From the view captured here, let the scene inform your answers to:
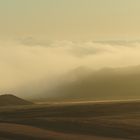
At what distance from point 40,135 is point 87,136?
481 cm

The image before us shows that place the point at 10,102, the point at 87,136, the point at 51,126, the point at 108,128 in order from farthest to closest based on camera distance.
→ the point at 10,102, the point at 51,126, the point at 108,128, the point at 87,136

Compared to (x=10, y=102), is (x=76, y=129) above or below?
below

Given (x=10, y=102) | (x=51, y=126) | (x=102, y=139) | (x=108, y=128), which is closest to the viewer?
(x=102, y=139)

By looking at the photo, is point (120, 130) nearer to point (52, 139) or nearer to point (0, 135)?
point (52, 139)

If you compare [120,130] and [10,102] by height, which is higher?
[10,102]

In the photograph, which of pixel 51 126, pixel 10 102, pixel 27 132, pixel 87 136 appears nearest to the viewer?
pixel 87 136

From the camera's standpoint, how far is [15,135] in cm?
4525

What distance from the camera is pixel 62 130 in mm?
51688

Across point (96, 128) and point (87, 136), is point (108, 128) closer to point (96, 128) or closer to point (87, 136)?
point (96, 128)

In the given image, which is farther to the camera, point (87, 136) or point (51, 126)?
point (51, 126)

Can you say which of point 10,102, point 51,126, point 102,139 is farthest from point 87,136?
point 10,102

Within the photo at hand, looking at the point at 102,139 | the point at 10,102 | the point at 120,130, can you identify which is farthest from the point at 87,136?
the point at 10,102

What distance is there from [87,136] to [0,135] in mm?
8937

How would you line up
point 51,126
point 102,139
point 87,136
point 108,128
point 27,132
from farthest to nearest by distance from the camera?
point 51,126, point 108,128, point 27,132, point 87,136, point 102,139
